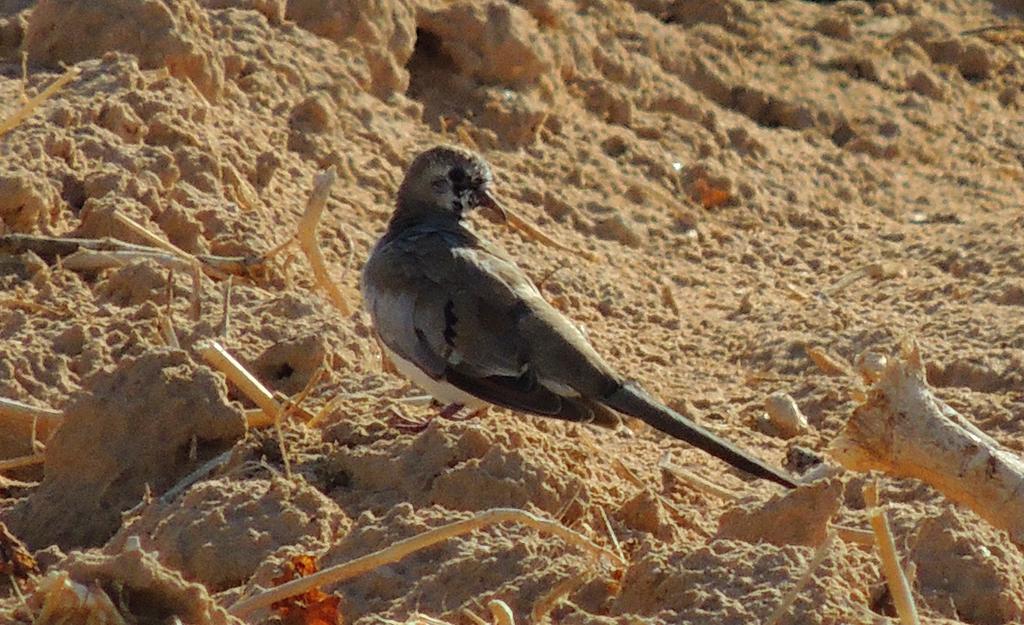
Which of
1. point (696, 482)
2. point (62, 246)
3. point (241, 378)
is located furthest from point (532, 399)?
point (62, 246)

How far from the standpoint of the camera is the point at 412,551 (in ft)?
17.1

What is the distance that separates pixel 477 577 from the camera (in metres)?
5.28

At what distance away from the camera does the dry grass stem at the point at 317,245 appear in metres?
7.82

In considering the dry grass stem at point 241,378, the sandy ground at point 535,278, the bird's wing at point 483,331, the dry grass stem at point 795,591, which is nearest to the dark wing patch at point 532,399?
the bird's wing at point 483,331

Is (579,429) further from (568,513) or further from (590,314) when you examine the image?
(590,314)

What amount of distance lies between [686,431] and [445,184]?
72.7 inches

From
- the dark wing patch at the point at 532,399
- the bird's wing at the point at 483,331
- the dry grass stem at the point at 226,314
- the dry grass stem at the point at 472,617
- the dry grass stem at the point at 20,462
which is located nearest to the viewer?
the dry grass stem at the point at 472,617

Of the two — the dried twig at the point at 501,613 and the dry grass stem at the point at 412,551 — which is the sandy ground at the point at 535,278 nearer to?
the dry grass stem at the point at 412,551

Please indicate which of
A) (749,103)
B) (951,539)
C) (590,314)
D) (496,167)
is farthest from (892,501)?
(749,103)

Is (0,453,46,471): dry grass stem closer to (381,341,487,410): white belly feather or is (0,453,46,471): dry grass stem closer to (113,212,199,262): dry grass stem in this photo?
(381,341,487,410): white belly feather

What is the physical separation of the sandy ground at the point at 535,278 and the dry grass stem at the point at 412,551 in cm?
6

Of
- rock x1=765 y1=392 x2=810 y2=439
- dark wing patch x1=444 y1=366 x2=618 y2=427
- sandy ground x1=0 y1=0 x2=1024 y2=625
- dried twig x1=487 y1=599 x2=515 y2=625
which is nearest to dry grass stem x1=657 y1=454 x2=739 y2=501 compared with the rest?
sandy ground x1=0 y1=0 x2=1024 y2=625

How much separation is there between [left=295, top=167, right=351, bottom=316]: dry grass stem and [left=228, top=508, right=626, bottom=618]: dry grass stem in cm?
259

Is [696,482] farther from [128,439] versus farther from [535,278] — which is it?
[535,278]
